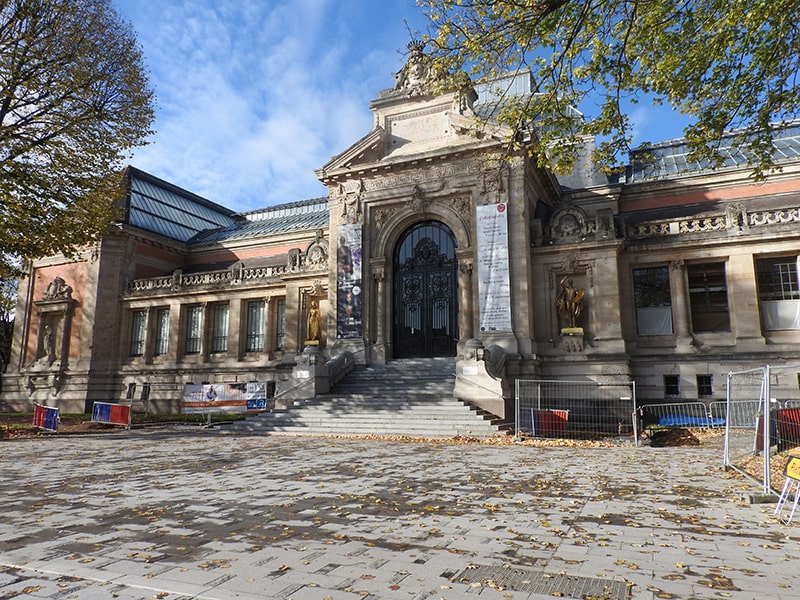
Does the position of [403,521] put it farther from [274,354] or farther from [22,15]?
[274,354]

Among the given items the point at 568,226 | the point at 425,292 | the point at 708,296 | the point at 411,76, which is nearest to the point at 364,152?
the point at 411,76

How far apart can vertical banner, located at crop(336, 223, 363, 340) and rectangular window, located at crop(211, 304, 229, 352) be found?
31.1 feet

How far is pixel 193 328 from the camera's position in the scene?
3197 centimetres

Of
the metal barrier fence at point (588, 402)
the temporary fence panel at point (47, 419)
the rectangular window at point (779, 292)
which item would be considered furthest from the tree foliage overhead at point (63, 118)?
the rectangular window at point (779, 292)

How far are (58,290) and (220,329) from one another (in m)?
10.8

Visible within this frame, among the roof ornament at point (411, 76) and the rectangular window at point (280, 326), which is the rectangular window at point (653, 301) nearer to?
the roof ornament at point (411, 76)

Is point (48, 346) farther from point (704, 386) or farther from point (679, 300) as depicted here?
point (704, 386)

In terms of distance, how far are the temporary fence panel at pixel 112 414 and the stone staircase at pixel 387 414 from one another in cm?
476

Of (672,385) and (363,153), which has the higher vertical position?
(363,153)

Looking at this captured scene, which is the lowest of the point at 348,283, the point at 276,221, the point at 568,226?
the point at 348,283

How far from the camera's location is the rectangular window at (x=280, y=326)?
29.5 meters

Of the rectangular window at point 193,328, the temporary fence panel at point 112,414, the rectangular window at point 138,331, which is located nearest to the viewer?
the temporary fence panel at point 112,414

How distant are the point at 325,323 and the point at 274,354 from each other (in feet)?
13.9

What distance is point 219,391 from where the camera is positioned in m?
20.8
